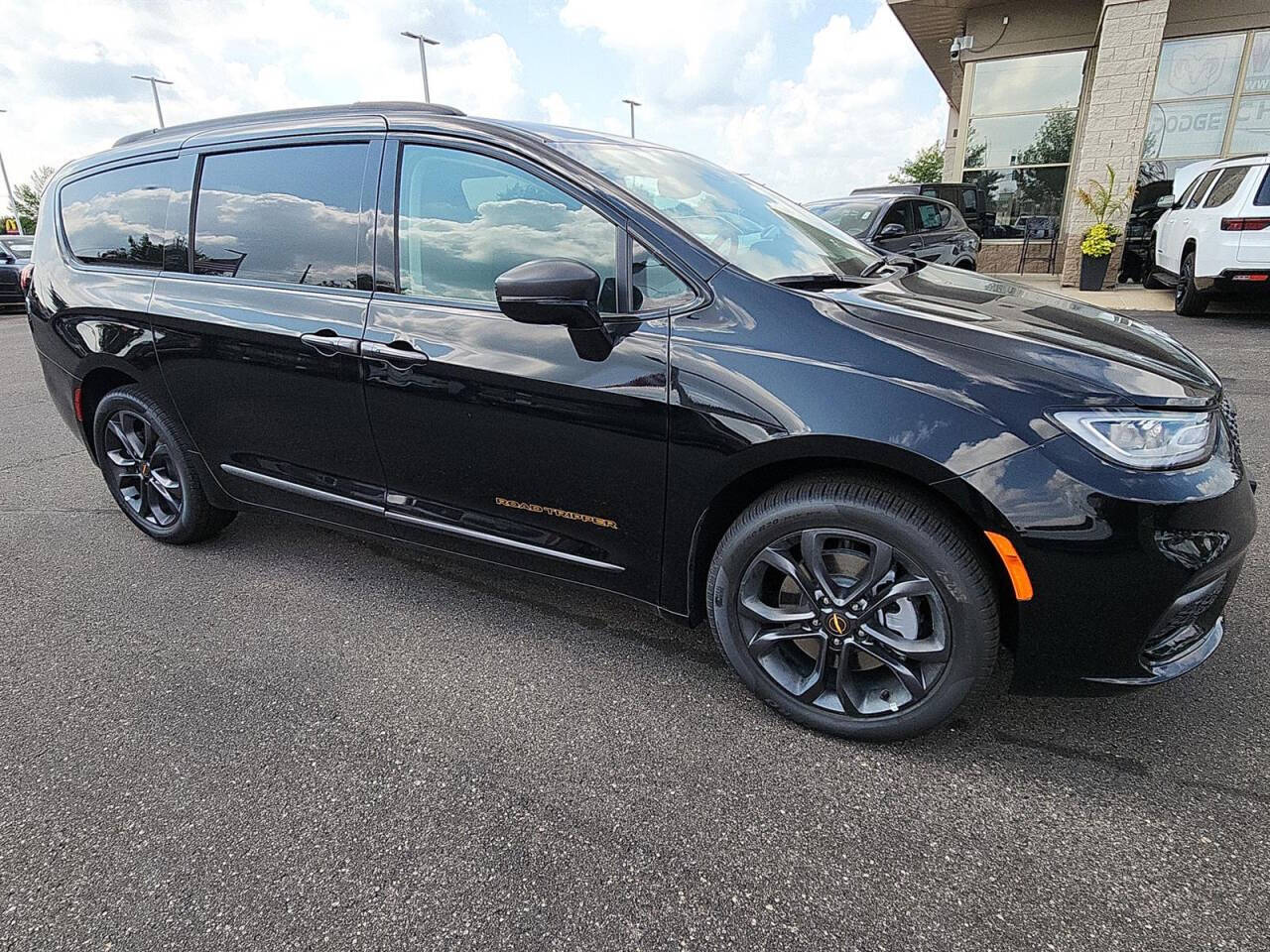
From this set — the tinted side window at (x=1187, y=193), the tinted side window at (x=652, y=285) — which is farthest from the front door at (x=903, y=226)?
the tinted side window at (x=652, y=285)

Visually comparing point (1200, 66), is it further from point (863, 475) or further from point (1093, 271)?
point (863, 475)

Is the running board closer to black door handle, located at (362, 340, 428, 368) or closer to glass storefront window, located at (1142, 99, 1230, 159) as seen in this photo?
black door handle, located at (362, 340, 428, 368)

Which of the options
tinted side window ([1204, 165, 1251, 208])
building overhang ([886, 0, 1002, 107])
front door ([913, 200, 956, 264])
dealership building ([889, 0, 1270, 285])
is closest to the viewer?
tinted side window ([1204, 165, 1251, 208])

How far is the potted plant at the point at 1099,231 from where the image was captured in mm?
11094

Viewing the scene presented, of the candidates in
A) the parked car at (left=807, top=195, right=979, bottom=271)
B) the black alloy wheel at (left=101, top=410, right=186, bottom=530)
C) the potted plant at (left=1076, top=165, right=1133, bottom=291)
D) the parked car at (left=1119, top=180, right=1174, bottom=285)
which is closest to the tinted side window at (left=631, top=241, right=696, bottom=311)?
the black alloy wheel at (left=101, top=410, right=186, bottom=530)

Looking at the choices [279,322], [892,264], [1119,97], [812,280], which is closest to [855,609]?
[812,280]

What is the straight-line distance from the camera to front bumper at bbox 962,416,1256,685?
173 cm

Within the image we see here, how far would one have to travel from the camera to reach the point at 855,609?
201 cm

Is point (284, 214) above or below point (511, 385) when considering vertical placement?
above

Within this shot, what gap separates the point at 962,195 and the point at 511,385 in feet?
41.8

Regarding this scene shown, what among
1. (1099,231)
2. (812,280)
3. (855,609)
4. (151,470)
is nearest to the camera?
(855,609)

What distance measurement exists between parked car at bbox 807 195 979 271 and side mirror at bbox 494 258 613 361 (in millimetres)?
6327

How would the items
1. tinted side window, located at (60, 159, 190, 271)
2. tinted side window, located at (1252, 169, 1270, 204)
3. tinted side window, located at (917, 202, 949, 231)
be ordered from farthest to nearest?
tinted side window, located at (917, 202, 949, 231), tinted side window, located at (1252, 169, 1270, 204), tinted side window, located at (60, 159, 190, 271)

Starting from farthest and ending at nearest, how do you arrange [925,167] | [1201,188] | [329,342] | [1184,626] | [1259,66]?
1. [925,167]
2. [1259,66]
3. [1201,188]
4. [329,342]
5. [1184,626]
